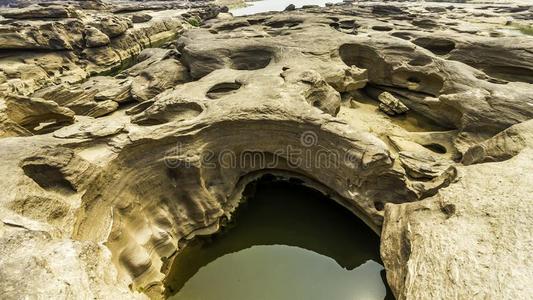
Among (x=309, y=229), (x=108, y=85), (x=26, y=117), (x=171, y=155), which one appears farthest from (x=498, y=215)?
(x=108, y=85)

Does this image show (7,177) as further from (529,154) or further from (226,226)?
(529,154)

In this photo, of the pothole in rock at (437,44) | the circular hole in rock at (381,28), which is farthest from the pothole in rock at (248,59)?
the circular hole in rock at (381,28)

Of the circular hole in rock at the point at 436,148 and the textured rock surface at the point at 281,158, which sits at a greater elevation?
the textured rock surface at the point at 281,158

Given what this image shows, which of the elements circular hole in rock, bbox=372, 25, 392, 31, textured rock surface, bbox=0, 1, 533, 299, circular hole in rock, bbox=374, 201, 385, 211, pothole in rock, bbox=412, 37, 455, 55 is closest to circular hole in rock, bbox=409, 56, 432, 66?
textured rock surface, bbox=0, 1, 533, 299

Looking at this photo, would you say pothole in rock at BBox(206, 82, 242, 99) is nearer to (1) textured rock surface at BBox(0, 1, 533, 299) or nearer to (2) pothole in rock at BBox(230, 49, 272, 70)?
(1) textured rock surface at BBox(0, 1, 533, 299)

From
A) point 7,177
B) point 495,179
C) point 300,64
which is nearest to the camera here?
point 495,179

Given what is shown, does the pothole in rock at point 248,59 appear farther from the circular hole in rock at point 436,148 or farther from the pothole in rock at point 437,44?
the pothole in rock at point 437,44

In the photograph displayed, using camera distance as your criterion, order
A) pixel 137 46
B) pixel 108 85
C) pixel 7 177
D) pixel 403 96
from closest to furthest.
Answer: pixel 7 177 < pixel 403 96 < pixel 108 85 < pixel 137 46

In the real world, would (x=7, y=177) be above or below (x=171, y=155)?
above

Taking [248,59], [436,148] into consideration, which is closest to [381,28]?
[248,59]
